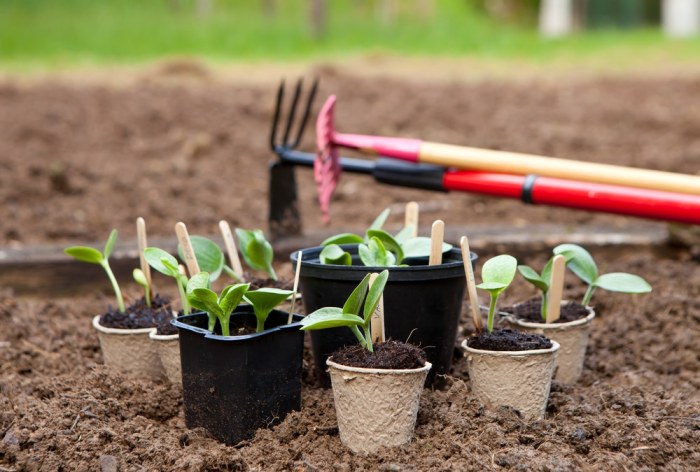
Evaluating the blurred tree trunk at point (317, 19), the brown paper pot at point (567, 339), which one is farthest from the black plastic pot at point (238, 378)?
the blurred tree trunk at point (317, 19)

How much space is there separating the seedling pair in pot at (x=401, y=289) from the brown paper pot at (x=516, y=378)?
0.42 ft

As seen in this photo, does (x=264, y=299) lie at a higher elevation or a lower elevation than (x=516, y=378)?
higher

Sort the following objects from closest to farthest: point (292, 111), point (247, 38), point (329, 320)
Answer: point (329, 320)
point (292, 111)
point (247, 38)

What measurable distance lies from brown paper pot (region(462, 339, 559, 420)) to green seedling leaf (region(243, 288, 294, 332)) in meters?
0.41

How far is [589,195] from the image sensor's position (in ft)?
7.85

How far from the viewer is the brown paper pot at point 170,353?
6.70 feet

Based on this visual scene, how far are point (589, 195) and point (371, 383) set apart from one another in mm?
988

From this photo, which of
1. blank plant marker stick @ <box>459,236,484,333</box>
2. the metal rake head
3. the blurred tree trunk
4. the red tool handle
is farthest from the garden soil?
the blurred tree trunk

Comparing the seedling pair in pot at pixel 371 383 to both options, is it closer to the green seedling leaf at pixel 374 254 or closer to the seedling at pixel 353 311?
the seedling at pixel 353 311

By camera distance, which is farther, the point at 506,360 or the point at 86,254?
the point at 86,254

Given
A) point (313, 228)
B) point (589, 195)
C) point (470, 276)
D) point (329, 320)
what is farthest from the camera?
point (313, 228)

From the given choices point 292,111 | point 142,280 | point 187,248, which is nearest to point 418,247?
point 187,248

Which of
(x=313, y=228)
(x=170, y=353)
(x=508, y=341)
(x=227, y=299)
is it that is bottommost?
(x=313, y=228)

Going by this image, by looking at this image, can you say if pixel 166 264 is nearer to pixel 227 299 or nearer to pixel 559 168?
pixel 227 299
